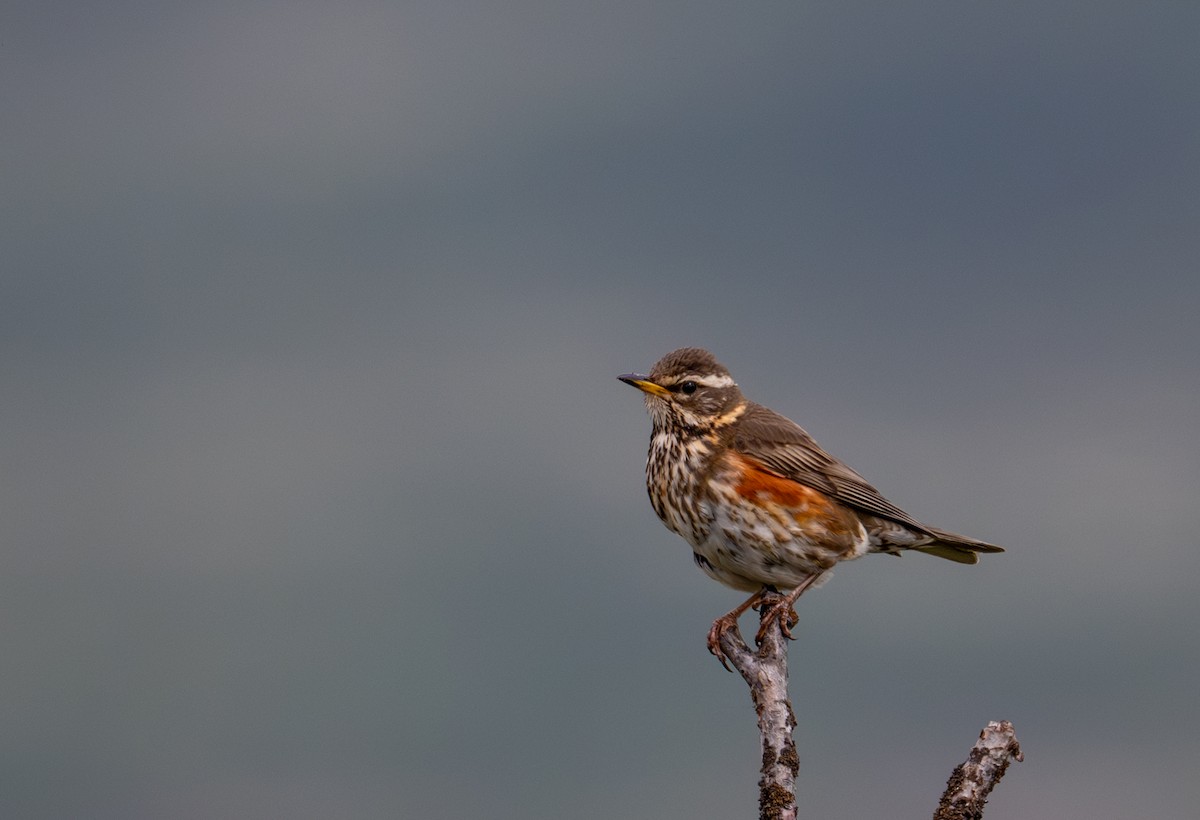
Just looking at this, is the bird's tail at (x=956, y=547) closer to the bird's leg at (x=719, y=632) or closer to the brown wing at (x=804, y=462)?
the brown wing at (x=804, y=462)

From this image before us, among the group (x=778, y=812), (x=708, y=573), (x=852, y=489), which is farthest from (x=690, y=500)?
(x=778, y=812)

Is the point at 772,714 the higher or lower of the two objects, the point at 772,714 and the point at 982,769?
the higher

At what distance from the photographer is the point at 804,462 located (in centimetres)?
1355

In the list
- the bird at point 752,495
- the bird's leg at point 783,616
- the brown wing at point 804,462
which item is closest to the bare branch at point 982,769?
the bird's leg at point 783,616

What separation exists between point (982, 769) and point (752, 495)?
4.31m

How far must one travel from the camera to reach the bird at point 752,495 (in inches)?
506

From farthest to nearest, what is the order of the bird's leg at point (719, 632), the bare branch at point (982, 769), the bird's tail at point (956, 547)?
the bird's tail at point (956, 547) < the bird's leg at point (719, 632) < the bare branch at point (982, 769)

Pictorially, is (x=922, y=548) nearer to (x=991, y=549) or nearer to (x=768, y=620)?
(x=991, y=549)

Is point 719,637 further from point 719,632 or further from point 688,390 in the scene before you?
point 688,390

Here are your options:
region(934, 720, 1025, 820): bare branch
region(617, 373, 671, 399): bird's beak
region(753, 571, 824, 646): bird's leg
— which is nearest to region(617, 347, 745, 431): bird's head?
region(617, 373, 671, 399): bird's beak

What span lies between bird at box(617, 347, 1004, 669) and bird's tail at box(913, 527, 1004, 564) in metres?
0.01

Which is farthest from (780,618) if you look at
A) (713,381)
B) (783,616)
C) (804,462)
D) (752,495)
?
(713,381)

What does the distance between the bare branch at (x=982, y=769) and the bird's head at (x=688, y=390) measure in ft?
16.4

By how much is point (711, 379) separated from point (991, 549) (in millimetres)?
3343
